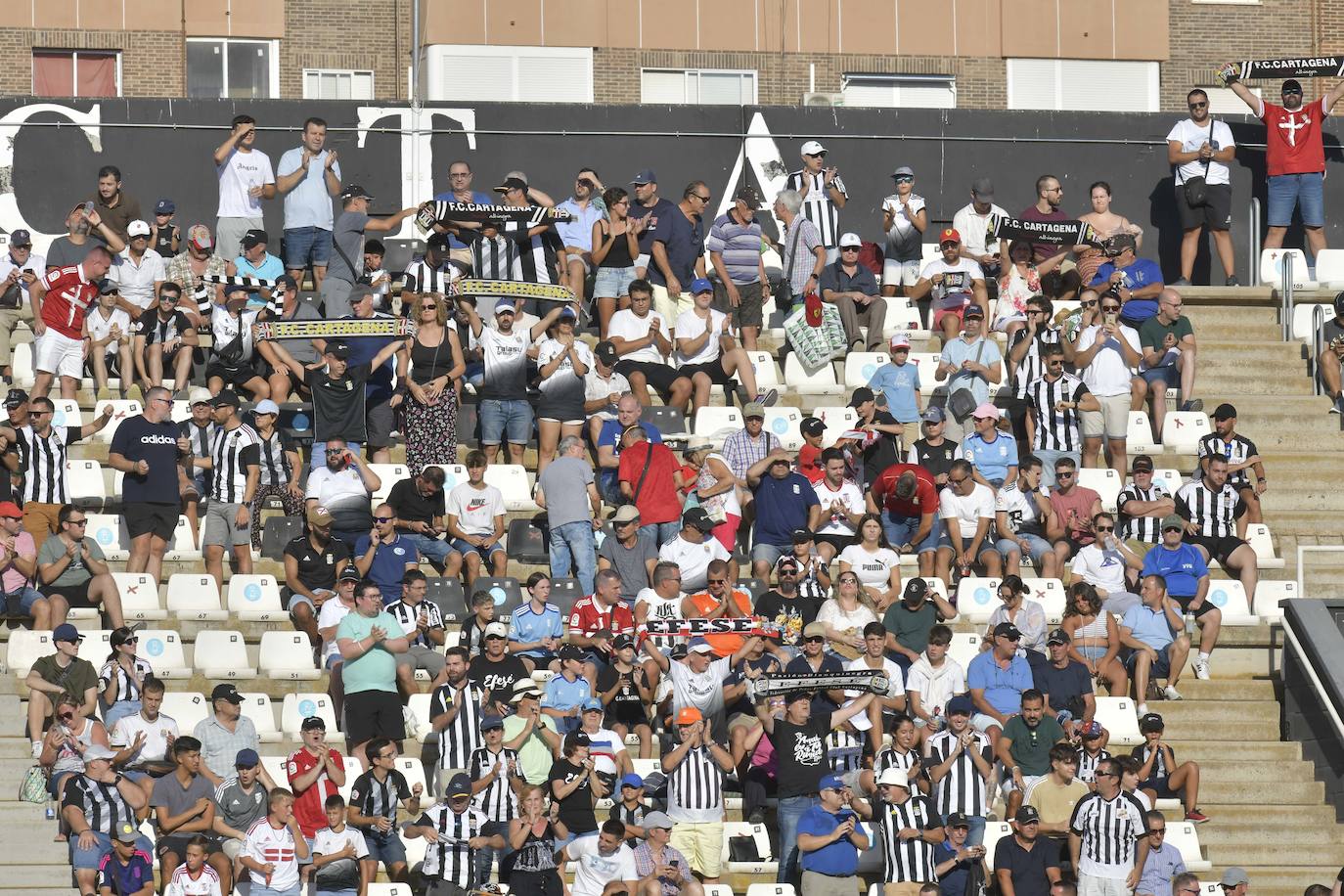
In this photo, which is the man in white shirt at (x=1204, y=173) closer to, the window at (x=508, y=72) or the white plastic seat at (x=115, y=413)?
the window at (x=508, y=72)

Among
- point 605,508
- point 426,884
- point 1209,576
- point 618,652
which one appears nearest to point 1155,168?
point 1209,576

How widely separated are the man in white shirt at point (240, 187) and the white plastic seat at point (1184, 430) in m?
8.17

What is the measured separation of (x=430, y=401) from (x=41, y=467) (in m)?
3.04

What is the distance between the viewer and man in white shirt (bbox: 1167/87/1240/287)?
24.2 metres

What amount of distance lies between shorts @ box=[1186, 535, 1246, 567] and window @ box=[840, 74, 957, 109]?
12948 millimetres

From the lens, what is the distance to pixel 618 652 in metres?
17.8

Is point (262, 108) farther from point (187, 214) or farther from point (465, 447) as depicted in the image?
point (465, 447)

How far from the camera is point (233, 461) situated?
1916cm

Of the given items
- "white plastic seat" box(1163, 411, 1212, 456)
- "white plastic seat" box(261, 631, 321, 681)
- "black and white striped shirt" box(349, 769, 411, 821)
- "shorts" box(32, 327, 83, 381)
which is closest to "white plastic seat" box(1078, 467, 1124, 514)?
"white plastic seat" box(1163, 411, 1212, 456)

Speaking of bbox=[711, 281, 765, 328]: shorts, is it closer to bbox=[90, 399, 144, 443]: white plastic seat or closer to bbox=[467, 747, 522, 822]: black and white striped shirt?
bbox=[90, 399, 144, 443]: white plastic seat

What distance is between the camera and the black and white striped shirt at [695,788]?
1692 centimetres

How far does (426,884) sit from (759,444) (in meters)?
5.13

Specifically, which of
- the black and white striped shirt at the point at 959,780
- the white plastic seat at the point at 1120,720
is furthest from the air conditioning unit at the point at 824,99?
the black and white striped shirt at the point at 959,780

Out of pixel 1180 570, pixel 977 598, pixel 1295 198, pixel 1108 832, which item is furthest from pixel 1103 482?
pixel 1295 198
